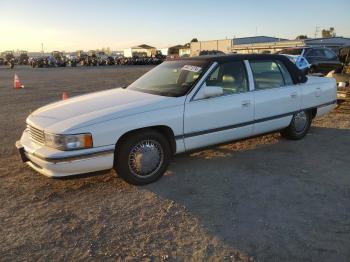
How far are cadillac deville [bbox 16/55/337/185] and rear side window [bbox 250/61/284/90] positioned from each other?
0.05 feet

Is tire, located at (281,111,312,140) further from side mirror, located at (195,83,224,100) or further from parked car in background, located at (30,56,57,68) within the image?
parked car in background, located at (30,56,57,68)

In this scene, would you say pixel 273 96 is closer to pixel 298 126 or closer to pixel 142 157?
pixel 298 126

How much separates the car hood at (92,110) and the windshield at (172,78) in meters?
0.22

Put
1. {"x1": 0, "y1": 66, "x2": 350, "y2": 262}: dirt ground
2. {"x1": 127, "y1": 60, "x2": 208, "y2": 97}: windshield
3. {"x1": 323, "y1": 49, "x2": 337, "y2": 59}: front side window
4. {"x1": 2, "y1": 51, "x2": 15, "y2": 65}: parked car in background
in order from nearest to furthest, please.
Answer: {"x1": 0, "y1": 66, "x2": 350, "y2": 262}: dirt ground, {"x1": 127, "y1": 60, "x2": 208, "y2": 97}: windshield, {"x1": 323, "y1": 49, "x2": 337, "y2": 59}: front side window, {"x1": 2, "y1": 51, "x2": 15, "y2": 65}: parked car in background

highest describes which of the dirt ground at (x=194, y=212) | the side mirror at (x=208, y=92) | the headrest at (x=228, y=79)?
the headrest at (x=228, y=79)

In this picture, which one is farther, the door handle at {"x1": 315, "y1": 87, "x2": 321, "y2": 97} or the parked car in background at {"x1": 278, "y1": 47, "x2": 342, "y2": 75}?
the parked car in background at {"x1": 278, "y1": 47, "x2": 342, "y2": 75}

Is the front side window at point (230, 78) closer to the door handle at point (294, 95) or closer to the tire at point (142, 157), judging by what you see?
the door handle at point (294, 95)

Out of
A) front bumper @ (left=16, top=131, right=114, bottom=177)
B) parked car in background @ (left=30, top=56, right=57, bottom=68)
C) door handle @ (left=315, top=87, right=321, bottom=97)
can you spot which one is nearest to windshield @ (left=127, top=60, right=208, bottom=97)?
front bumper @ (left=16, top=131, right=114, bottom=177)

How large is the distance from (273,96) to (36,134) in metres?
3.41

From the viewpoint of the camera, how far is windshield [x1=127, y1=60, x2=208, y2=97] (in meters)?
4.70

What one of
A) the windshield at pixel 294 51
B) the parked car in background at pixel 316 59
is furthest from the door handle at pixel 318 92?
the windshield at pixel 294 51

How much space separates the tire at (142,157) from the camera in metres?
4.11

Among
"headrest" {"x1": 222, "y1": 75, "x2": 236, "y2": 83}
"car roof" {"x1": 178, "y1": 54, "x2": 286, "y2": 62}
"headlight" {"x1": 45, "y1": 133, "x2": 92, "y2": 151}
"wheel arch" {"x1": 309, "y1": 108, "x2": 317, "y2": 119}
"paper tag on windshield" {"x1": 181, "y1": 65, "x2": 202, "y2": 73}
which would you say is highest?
"car roof" {"x1": 178, "y1": 54, "x2": 286, "y2": 62}

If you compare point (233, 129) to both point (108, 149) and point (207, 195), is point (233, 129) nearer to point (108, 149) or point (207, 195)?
point (207, 195)
